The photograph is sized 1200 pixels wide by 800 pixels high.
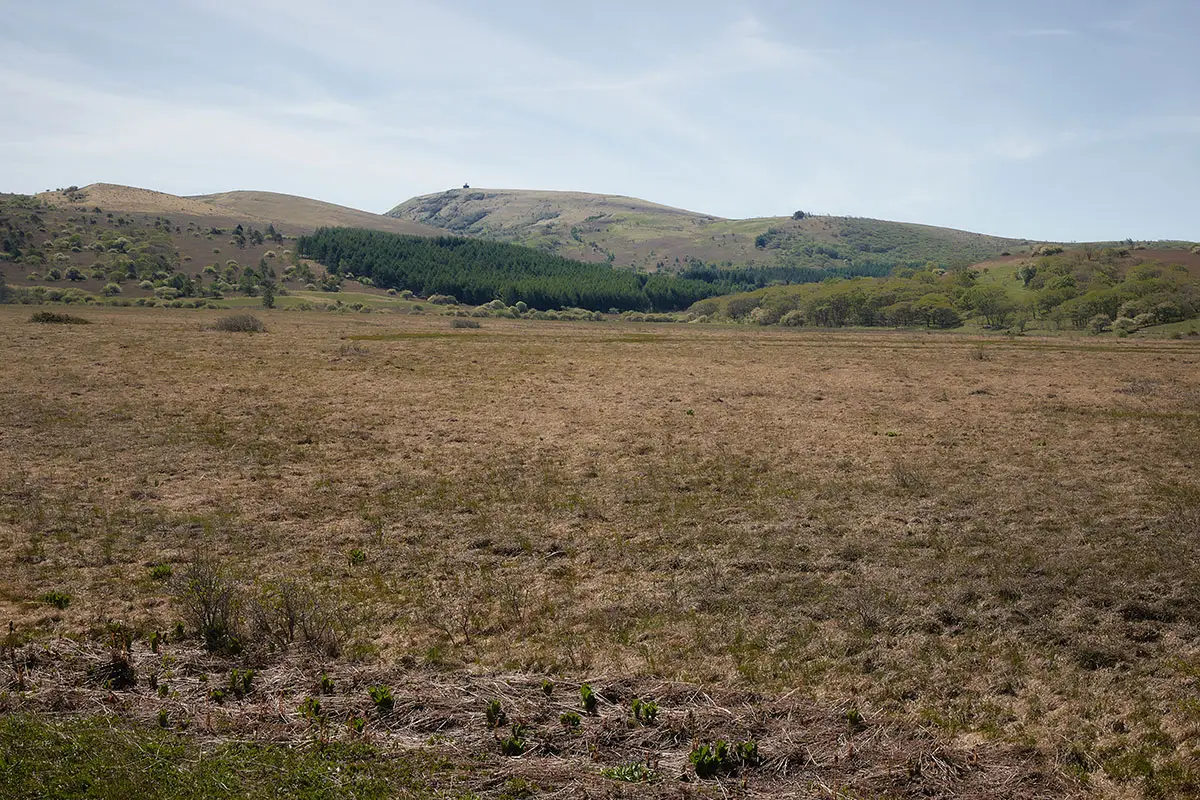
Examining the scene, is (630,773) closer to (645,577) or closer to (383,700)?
(383,700)

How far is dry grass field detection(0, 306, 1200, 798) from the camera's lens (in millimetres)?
8391

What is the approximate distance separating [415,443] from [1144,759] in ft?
67.5

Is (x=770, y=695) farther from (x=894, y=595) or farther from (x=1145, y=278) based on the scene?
(x=1145, y=278)

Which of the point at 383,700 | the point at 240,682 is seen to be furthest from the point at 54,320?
the point at 383,700

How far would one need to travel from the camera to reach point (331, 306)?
11931 cm

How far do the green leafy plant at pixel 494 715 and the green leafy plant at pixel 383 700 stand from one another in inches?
44.6

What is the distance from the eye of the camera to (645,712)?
882 cm

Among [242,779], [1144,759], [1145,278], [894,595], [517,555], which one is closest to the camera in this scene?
[242,779]

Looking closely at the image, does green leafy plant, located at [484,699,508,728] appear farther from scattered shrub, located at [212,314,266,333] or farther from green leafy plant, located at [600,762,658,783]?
scattered shrub, located at [212,314,266,333]

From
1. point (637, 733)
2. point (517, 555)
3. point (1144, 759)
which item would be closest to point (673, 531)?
point (517, 555)

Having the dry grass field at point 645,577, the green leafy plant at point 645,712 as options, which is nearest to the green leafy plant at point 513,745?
the dry grass field at point 645,577

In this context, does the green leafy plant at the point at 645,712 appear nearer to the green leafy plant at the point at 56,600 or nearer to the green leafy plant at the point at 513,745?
the green leafy plant at the point at 513,745

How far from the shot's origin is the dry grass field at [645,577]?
8.39 meters

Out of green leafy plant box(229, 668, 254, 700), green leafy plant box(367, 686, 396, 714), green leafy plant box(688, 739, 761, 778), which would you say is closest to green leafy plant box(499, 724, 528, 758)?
green leafy plant box(367, 686, 396, 714)
